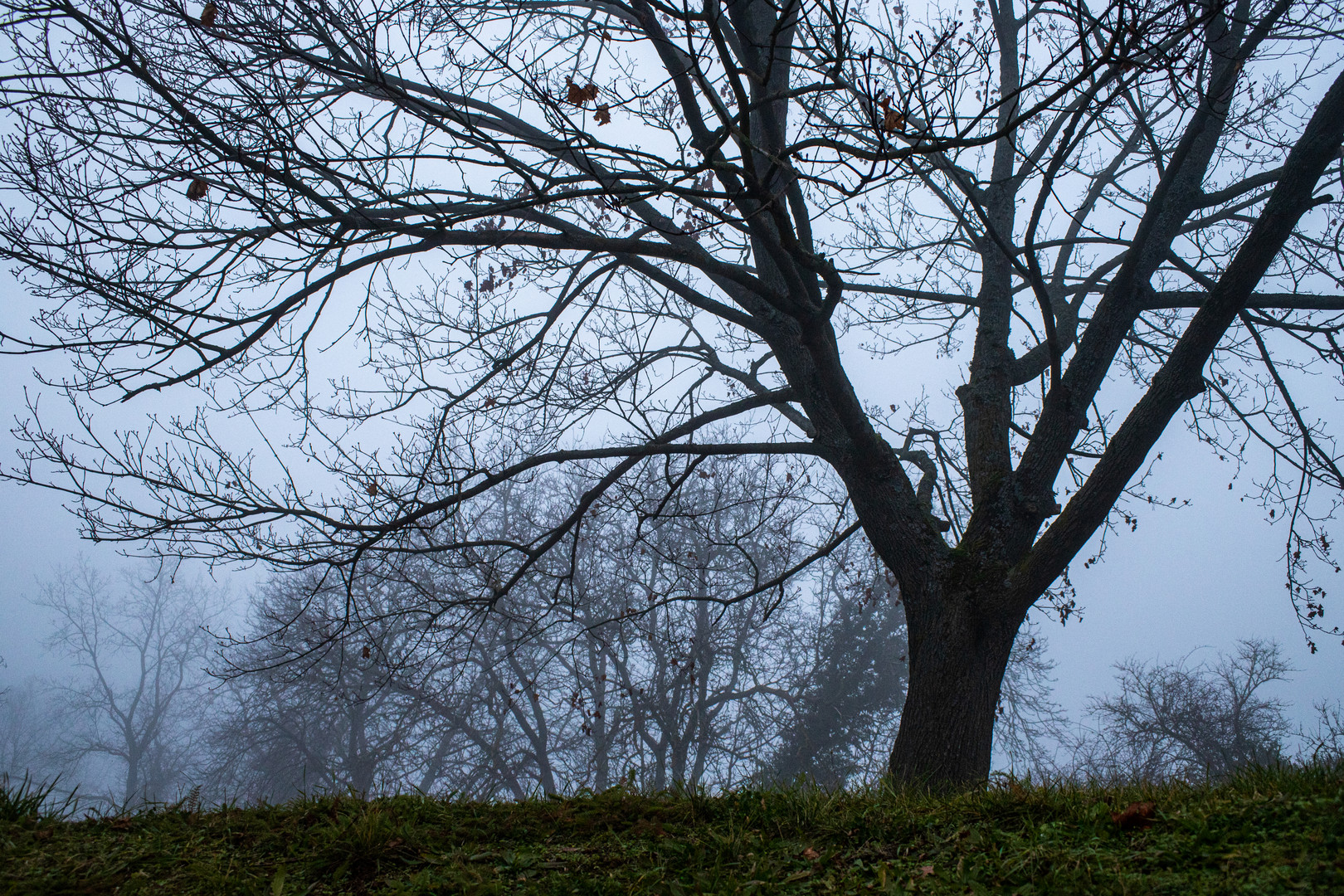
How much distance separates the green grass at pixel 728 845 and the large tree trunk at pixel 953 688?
1.80 metres

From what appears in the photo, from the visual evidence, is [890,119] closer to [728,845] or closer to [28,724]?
[728,845]

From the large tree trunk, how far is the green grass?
70.7 inches

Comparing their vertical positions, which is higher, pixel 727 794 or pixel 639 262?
pixel 639 262

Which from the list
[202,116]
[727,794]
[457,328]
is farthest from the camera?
[457,328]

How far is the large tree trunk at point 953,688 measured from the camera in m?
4.39

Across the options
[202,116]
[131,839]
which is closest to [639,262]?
[202,116]

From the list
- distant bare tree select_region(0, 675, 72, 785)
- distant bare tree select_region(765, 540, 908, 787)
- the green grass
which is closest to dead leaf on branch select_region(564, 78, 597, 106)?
the green grass

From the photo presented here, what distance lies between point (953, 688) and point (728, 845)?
268 cm

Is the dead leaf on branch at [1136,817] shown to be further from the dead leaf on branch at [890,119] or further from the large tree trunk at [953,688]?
the dead leaf on branch at [890,119]

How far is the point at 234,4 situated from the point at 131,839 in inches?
141

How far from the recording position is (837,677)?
653 inches

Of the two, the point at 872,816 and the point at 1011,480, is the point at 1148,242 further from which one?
the point at 872,816

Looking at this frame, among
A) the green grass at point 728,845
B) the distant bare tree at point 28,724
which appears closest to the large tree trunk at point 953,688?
the green grass at point 728,845

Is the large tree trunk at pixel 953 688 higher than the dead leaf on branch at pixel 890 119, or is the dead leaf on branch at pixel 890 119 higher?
the dead leaf on branch at pixel 890 119
